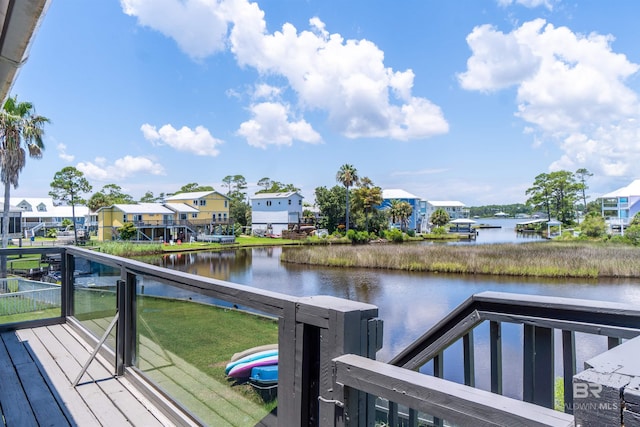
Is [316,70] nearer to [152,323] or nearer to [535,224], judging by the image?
[152,323]

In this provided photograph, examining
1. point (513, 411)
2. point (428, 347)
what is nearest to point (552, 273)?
point (428, 347)

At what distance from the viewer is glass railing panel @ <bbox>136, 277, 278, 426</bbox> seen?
1.47 m

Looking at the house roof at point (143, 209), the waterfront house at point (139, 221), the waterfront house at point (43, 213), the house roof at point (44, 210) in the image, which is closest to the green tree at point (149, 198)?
the waterfront house at point (43, 213)

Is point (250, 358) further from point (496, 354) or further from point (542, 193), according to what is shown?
point (542, 193)

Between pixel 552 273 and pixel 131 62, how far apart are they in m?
19.8

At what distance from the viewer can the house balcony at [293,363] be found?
2.25 feet

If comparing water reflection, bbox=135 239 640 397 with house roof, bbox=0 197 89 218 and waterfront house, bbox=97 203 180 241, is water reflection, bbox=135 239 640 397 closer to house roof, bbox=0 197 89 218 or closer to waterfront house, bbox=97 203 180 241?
waterfront house, bbox=97 203 180 241

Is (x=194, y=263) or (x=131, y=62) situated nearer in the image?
(x=131, y=62)

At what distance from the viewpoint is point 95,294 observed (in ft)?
10.7

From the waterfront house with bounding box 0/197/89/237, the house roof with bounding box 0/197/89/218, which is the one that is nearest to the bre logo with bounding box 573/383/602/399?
the waterfront house with bounding box 0/197/89/237

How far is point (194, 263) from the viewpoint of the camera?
23.6 m

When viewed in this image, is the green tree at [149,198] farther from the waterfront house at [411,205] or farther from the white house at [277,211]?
the waterfront house at [411,205]

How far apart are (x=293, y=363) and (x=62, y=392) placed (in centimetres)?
206

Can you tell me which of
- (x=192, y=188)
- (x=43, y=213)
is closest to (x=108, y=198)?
(x=43, y=213)
